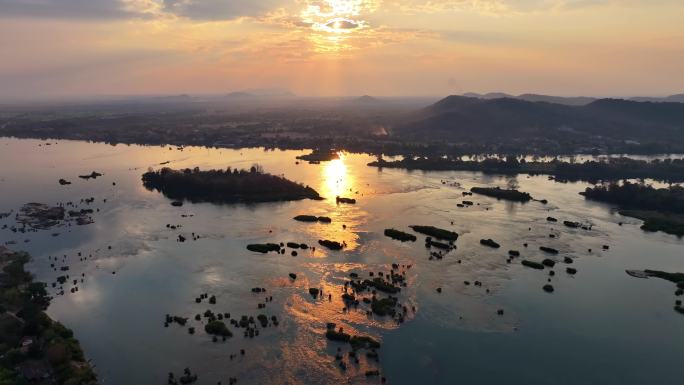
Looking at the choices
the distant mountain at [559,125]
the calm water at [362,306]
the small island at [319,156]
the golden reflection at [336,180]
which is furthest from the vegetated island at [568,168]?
the distant mountain at [559,125]

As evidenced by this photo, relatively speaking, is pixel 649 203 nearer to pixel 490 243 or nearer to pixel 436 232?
pixel 490 243

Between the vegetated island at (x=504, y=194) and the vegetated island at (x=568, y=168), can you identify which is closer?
the vegetated island at (x=504, y=194)

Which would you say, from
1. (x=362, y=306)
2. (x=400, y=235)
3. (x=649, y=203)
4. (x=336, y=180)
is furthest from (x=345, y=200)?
(x=649, y=203)

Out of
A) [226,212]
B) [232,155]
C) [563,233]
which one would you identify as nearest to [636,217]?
[563,233]

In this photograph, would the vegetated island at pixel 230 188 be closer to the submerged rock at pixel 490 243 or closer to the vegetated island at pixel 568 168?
the submerged rock at pixel 490 243

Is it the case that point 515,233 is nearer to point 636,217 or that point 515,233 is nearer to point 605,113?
point 636,217

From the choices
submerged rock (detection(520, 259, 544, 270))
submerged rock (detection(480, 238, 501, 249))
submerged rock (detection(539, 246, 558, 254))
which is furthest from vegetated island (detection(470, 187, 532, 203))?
submerged rock (detection(520, 259, 544, 270))
